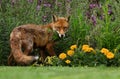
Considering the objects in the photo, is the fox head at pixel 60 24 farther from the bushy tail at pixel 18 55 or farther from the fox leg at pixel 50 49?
the bushy tail at pixel 18 55

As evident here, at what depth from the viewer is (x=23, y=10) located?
1317 cm

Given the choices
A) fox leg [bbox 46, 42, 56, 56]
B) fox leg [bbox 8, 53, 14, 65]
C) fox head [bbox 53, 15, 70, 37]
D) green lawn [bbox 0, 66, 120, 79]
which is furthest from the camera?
fox head [bbox 53, 15, 70, 37]

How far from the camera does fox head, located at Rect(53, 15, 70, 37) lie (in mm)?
12609

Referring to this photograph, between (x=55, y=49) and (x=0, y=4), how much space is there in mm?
2113

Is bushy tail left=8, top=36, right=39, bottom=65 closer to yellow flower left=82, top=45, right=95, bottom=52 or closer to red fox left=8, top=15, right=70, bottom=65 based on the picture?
red fox left=8, top=15, right=70, bottom=65

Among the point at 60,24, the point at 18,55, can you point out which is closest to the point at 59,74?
the point at 18,55

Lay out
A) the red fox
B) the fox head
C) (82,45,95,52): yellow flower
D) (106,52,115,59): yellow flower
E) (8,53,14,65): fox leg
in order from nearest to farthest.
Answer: (106,52,115,59): yellow flower < (82,45,95,52): yellow flower < the red fox < (8,53,14,65): fox leg < the fox head

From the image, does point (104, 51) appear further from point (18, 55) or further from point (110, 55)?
point (18, 55)

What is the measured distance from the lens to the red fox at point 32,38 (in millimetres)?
11672

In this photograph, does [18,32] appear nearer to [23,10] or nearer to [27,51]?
[27,51]

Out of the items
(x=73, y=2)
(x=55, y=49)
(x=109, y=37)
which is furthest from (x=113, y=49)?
(x=73, y=2)

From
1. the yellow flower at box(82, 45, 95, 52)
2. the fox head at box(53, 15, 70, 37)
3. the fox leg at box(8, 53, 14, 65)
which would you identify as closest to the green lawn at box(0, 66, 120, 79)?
the yellow flower at box(82, 45, 95, 52)

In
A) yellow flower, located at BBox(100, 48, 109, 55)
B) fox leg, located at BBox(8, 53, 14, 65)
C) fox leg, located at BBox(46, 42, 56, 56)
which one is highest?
yellow flower, located at BBox(100, 48, 109, 55)

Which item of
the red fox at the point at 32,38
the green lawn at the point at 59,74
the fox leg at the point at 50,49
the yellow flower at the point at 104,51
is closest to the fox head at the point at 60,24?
the red fox at the point at 32,38
